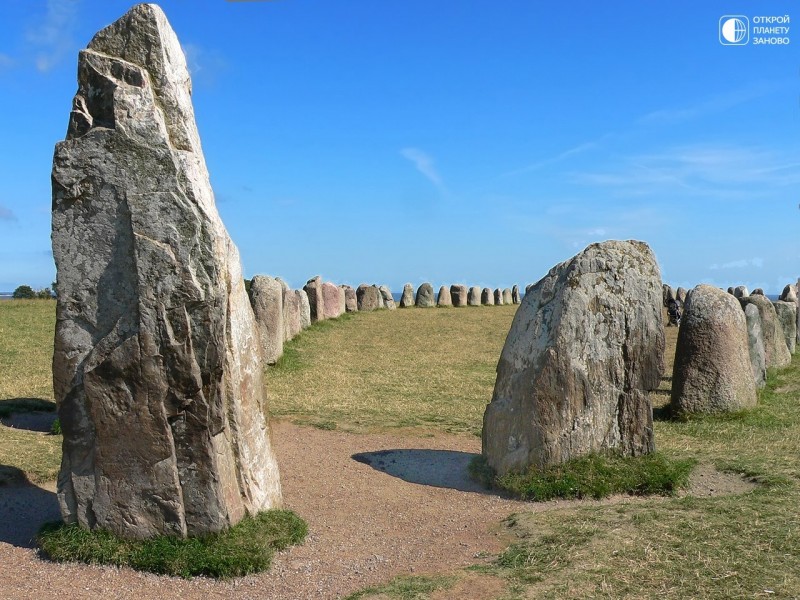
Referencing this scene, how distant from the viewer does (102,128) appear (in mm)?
6297

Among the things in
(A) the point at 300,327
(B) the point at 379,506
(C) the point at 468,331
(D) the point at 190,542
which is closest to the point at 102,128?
(D) the point at 190,542

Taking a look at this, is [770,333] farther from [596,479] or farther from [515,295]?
[515,295]

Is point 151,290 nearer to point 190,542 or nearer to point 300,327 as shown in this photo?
point 190,542

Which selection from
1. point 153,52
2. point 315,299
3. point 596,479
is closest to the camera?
point 153,52

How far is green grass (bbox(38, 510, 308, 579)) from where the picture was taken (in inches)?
244

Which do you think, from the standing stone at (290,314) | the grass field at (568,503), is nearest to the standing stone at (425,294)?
the grass field at (568,503)

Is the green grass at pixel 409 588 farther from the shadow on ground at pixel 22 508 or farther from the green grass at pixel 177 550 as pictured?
the shadow on ground at pixel 22 508

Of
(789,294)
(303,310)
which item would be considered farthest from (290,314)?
(789,294)

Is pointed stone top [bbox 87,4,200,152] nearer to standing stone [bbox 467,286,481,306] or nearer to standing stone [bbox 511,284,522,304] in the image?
standing stone [bbox 467,286,481,306]

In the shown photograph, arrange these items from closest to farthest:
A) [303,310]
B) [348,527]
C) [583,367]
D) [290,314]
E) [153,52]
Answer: [153,52]
[348,527]
[583,367]
[290,314]
[303,310]

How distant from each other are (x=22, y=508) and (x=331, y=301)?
20.6 meters

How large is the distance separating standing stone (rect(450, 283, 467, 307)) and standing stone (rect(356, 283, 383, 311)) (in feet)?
25.0

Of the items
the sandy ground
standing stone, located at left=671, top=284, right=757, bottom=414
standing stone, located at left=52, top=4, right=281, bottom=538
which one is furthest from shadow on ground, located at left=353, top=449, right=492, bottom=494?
standing stone, located at left=671, top=284, right=757, bottom=414

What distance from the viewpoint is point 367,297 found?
3384cm
